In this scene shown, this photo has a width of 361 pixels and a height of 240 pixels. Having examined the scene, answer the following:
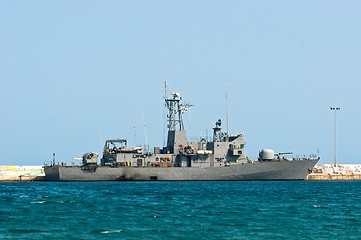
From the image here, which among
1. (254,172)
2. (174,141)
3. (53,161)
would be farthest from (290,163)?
(53,161)

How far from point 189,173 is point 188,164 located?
1347 mm

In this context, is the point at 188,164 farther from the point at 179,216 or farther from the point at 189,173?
the point at 179,216

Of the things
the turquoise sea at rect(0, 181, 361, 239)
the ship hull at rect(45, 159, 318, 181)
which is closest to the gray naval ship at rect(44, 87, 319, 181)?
the ship hull at rect(45, 159, 318, 181)

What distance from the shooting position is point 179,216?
4562 centimetres

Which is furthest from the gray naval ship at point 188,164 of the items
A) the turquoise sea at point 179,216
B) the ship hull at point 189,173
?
the turquoise sea at point 179,216

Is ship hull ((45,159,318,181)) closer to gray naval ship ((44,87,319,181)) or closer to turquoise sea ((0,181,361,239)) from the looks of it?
gray naval ship ((44,87,319,181))

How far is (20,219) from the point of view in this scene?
4378cm

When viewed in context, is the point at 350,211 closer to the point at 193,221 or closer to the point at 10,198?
the point at 193,221

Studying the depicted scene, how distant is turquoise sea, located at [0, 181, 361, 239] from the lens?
37.7 m

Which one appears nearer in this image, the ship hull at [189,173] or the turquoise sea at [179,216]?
the turquoise sea at [179,216]

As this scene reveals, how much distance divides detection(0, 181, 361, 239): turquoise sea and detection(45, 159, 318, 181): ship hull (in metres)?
22.5

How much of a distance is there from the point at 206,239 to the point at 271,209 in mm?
15733

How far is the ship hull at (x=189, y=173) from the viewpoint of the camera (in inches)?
3538

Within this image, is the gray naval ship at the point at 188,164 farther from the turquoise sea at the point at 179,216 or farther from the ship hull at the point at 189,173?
the turquoise sea at the point at 179,216
